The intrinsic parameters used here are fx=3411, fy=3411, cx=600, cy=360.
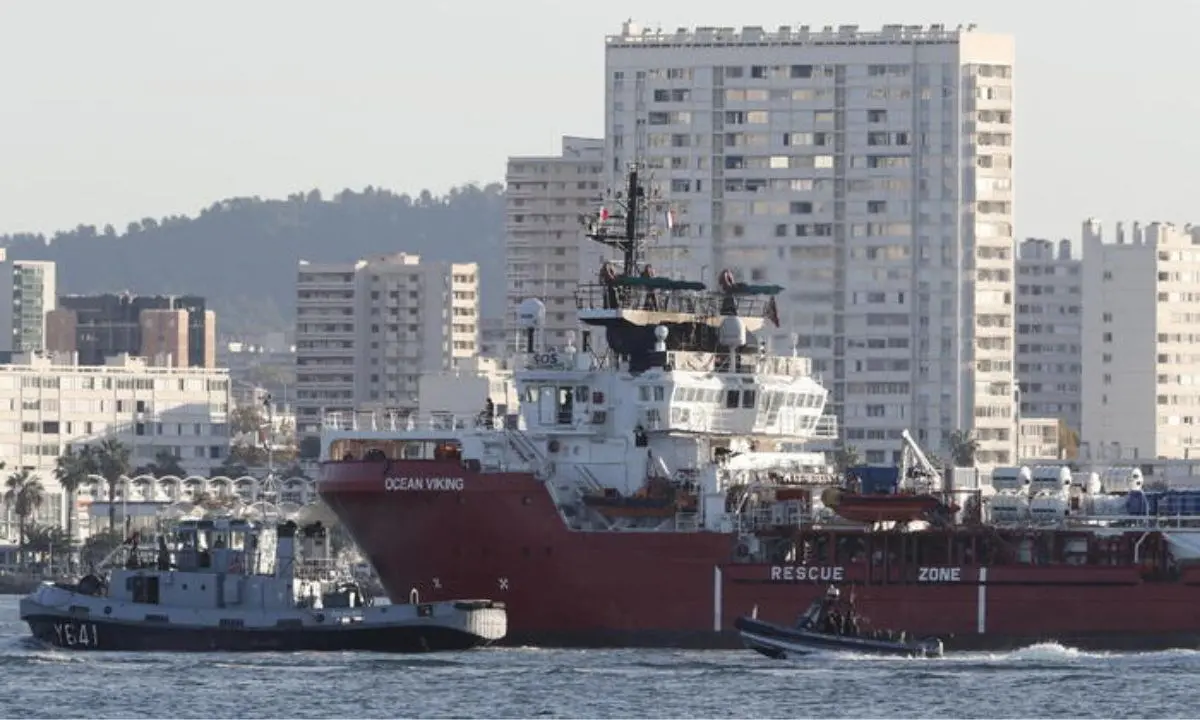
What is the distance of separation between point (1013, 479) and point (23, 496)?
96.2 m

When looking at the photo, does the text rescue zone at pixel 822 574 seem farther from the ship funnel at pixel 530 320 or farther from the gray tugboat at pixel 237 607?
the ship funnel at pixel 530 320

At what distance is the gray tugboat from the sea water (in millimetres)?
621

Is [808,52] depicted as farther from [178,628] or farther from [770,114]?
[178,628]

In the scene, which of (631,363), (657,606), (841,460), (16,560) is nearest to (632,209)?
(631,363)

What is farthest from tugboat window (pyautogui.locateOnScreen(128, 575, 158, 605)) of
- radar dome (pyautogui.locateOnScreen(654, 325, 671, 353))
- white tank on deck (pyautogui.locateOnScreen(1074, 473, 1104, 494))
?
white tank on deck (pyautogui.locateOnScreen(1074, 473, 1104, 494))

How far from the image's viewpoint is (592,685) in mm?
71688

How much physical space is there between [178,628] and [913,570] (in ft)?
56.5

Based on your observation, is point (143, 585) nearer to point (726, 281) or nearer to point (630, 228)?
point (630, 228)

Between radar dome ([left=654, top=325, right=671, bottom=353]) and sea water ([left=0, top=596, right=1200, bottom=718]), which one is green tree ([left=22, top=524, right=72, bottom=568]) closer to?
radar dome ([left=654, top=325, right=671, bottom=353])

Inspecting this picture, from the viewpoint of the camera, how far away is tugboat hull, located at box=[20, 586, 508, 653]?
78312mm

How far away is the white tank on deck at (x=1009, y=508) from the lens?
3206 inches

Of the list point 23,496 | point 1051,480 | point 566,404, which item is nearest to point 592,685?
point 566,404

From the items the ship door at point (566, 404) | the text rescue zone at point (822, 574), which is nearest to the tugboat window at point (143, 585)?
the ship door at point (566, 404)

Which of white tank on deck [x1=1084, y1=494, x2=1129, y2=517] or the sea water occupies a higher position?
Result: white tank on deck [x1=1084, y1=494, x2=1129, y2=517]
